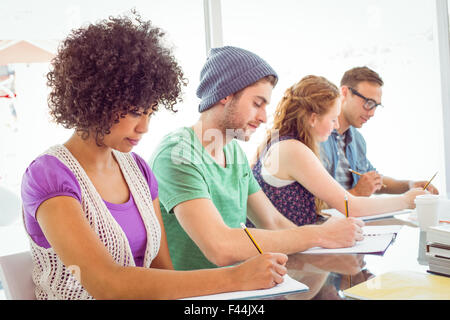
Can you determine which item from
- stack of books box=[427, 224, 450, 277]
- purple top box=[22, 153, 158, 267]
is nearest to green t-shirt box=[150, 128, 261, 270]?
purple top box=[22, 153, 158, 267]

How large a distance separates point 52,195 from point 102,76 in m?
0.29

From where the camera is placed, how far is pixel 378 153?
3014 mm

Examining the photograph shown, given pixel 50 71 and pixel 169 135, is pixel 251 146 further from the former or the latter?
pixel 50 71

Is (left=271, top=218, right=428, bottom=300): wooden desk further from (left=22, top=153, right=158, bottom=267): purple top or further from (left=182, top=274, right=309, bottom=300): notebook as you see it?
(left=22, top=153, right=158, bottom=267): purple top

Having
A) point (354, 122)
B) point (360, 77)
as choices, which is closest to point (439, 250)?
point (354, 122)

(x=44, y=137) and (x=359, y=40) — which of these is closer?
(x=44, y=137)

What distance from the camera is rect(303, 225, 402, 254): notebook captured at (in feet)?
3.82

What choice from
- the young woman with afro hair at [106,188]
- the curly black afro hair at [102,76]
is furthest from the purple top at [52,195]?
the curly black afro hair at [102,76]

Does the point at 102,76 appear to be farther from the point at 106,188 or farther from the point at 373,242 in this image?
the point at 373,242

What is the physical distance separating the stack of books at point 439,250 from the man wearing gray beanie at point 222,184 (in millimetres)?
254

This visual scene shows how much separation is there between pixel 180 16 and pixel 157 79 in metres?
1.51

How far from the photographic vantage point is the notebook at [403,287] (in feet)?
2.66
